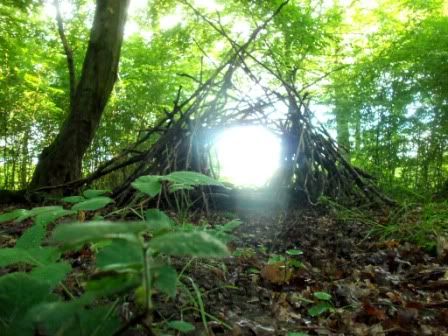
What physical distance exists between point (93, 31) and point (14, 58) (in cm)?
207

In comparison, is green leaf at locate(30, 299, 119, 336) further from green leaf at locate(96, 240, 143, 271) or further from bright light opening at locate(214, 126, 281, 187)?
bright light opening at locate(214, 126, 281, 187)

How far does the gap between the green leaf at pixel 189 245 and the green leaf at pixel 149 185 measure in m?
0.52

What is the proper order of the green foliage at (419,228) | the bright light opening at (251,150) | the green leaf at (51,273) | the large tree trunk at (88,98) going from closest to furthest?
the green leaf at (51,273)
the green foliage at (419,228)
the bright light opening at (251,150)
the large tree trunk at (88,98)

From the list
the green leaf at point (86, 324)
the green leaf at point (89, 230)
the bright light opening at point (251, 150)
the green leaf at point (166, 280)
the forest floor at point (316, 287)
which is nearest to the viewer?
the green leaf at point (89, 230)

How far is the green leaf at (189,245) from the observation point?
0.55m

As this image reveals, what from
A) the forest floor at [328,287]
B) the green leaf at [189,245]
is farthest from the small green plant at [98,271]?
the forest floor at [328,287]

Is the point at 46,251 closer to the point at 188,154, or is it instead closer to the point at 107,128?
the point at 188,154

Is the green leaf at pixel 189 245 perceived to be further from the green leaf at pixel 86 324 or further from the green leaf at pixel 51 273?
the green leaf at pixel 51 273

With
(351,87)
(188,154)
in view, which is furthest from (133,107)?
(188,154)

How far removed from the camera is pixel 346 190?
3461 mm

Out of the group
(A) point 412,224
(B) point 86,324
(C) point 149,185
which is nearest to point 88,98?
(A) point 412,224

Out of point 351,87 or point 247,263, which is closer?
Result: point 247,263

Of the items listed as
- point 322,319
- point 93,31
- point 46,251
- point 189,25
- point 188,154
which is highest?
point 189,25

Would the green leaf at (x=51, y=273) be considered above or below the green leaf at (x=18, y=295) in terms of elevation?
above
